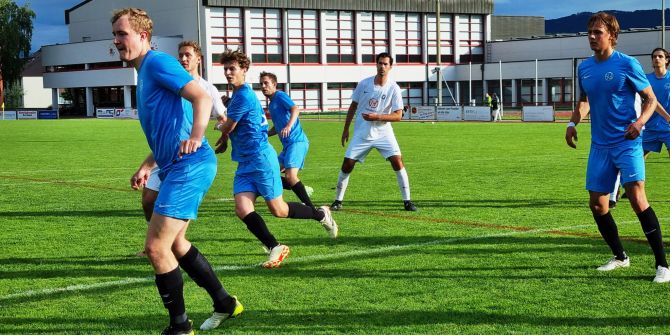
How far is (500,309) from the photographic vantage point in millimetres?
6000

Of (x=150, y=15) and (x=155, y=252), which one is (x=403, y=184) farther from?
(x=150, y=15)

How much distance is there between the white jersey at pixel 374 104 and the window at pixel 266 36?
63117 millimetres

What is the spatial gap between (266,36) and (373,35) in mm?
11284

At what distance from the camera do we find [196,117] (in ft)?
16.6

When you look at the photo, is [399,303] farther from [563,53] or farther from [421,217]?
[563,53]

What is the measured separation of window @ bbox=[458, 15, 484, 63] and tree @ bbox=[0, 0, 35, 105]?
45425mm

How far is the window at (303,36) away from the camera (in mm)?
76938

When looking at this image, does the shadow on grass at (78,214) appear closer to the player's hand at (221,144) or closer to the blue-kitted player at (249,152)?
the player's hand at (221,144)

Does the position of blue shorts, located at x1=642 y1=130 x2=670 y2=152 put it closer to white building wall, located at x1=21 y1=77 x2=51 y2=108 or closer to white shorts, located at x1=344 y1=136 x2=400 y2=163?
white shorts, located at x1=344 y1=136 x2=400 y2=163

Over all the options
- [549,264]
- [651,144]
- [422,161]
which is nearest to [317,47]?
[422,161]

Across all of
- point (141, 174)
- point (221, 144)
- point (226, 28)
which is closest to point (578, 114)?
point (221, 144)

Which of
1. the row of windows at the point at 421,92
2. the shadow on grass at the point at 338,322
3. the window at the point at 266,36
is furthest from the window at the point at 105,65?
the shadow on grass at the point at 338,322

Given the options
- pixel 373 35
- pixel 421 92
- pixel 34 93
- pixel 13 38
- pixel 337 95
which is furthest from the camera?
pixel 34 93

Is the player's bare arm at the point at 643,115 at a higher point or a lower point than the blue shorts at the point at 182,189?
higher
